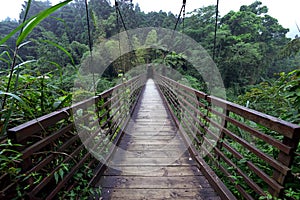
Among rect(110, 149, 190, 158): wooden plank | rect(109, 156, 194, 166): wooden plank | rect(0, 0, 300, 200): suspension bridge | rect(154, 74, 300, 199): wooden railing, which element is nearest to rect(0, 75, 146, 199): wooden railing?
rect(0, 0, 300, 200): suspension bridge

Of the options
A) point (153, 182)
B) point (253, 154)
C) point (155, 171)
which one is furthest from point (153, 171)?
point (253, 154)

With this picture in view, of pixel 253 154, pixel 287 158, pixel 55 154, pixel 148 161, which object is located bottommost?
pixel 148 161

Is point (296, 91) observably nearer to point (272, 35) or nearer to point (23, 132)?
point (23, 132)

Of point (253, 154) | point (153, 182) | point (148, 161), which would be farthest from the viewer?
point (148, 161)

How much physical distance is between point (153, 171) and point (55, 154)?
100 centimetres

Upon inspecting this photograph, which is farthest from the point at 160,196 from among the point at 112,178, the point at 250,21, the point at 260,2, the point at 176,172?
the point at 260,2

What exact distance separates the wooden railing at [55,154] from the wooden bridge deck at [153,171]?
0.64ft

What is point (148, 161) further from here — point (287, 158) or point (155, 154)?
point (287, 158)

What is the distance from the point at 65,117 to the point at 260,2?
2509cm

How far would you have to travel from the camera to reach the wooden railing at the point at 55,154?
2.40 ft

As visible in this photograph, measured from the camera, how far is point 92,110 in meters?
1.61

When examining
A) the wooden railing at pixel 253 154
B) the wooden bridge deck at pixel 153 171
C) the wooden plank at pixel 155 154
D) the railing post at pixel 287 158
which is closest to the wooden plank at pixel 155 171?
the wooden bridge deck at pixel 153 171

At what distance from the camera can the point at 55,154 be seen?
95cm

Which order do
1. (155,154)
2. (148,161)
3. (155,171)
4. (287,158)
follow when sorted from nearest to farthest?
1. (287,158)
2. (155,171)
3. (148,161)
4. (155,154)
